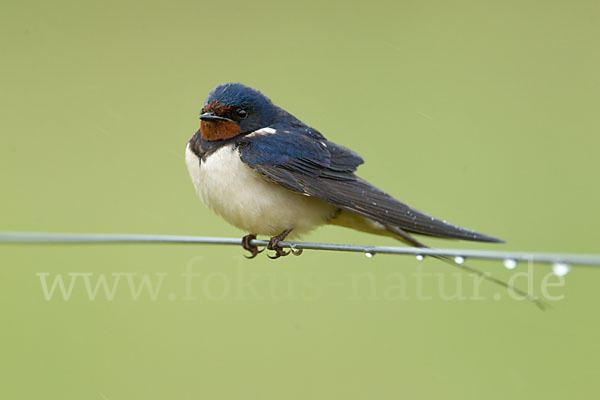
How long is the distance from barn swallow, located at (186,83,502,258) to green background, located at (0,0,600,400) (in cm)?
26

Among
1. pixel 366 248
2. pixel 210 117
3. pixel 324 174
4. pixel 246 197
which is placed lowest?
pixel 366 248

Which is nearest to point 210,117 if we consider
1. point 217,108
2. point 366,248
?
point 217,108

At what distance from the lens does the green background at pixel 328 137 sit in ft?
11.5

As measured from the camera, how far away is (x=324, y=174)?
277 centimetres

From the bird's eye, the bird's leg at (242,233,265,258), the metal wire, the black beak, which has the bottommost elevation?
the metal wire

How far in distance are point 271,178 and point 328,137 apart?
2.03m

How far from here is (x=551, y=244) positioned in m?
4.00

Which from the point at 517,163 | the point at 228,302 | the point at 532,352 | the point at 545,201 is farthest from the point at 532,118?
the point at 228,302

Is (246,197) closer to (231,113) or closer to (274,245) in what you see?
(274,245)

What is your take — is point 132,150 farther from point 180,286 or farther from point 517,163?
point 517,163

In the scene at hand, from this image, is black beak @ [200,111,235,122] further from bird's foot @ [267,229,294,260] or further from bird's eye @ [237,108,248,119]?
bird's foot @ [267,229,294,260]

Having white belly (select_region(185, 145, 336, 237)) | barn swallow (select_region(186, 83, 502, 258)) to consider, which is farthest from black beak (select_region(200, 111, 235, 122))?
white belly (select_region(185, 145, 336, 237))

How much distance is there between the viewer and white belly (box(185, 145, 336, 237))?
104 inches

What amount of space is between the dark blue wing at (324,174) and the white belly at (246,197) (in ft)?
0.19
